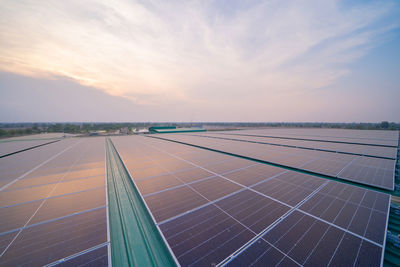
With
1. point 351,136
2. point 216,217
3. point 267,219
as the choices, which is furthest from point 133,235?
point 351,136

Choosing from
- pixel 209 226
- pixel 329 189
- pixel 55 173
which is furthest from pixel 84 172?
pixel 329 189

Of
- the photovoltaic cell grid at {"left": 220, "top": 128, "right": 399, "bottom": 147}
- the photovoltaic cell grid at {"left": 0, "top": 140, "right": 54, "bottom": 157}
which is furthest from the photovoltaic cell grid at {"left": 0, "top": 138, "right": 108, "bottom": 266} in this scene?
the photovoltaic cell grid at {"left": 220, "top": 128, "right": 399, "bottom": 147}

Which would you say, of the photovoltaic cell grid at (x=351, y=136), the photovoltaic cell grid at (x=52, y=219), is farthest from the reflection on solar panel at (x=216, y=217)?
the photovoltaic cell grid at (x=351, y=136)

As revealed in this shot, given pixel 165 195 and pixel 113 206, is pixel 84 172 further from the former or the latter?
pixel 165 195

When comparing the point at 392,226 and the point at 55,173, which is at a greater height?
the point at 55,173

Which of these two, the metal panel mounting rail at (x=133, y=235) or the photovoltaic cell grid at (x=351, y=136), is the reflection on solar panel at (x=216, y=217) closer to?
the metal panel mounting rail at (x=133, y=235)

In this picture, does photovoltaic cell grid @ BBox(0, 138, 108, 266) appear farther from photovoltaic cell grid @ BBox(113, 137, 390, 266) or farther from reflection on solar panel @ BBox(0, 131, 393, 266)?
photovoltaic cell grid @ BBox(113, 137, 390, 266)

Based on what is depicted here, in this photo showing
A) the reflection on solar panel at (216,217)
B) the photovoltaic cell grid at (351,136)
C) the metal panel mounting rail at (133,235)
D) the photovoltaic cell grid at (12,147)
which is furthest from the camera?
the photovoltaic cell grid at (351,136)
